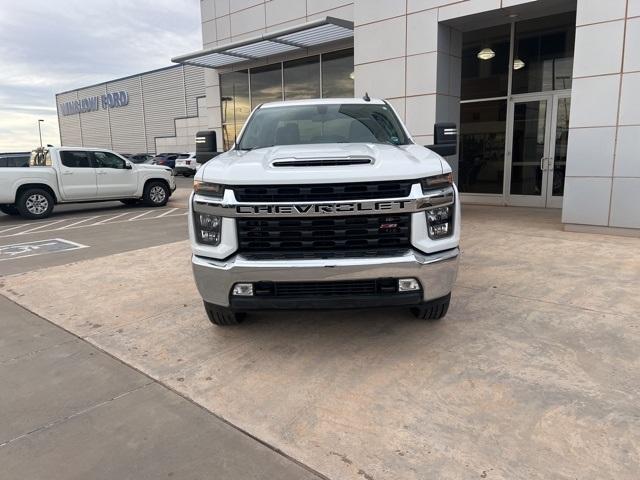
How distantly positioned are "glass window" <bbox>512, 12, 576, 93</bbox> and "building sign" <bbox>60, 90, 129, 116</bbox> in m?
45.1

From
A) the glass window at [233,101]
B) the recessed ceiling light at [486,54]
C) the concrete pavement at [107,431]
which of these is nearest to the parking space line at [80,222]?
the glass window at [233,101]

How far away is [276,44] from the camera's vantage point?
44.7ft

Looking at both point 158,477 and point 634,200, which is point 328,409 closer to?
point 158,477

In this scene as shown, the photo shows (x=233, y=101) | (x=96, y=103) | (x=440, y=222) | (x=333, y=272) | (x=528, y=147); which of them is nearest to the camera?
(x=333, y=272)

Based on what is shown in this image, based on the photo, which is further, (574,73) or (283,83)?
(283,83)

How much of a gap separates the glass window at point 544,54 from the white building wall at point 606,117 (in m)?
2.92

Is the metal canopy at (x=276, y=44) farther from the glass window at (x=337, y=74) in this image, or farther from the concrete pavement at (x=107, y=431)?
the concrete pavement at (x=107, y=431)

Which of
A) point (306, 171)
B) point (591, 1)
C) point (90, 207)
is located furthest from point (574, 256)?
point (90, 207)

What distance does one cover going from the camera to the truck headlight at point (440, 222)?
3.42 meters

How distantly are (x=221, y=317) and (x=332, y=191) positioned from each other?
5.11 ft

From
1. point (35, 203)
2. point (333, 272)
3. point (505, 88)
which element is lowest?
point (35, 203)

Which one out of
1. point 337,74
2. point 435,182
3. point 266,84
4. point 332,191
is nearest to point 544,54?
point 337,74

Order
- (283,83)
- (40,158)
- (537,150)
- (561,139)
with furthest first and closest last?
1. (283,83)
2. (40,158)
3. (537,150)
4. (561,139)

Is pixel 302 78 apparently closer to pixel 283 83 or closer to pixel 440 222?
pixel 283 83
